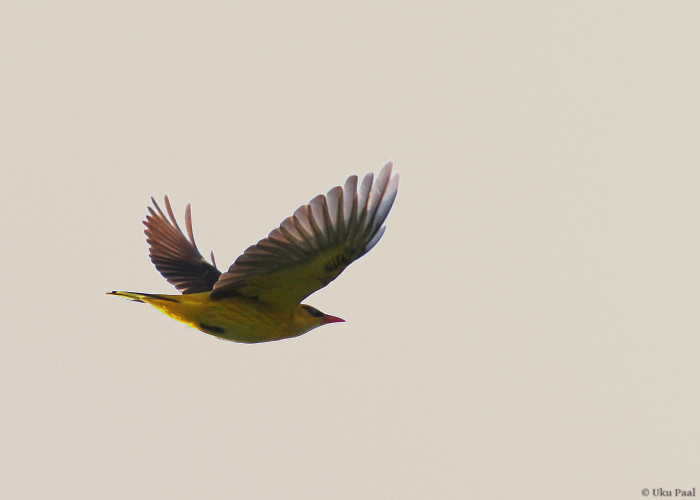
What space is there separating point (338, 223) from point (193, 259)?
3.57 m

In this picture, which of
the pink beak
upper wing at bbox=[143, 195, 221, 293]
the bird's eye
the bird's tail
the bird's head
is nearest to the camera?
the bird's tail

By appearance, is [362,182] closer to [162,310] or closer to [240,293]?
[240,293]

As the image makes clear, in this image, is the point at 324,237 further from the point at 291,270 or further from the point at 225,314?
the point at 225,314

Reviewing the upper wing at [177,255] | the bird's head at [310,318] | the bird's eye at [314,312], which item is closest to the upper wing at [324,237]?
the bird's head at [310,318]

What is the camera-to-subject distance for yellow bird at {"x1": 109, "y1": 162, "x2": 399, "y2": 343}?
6602mm

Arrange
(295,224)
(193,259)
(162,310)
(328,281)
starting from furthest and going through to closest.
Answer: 1. (193,259)
2. (162,310)
3. (328,281)
4. (295,224)

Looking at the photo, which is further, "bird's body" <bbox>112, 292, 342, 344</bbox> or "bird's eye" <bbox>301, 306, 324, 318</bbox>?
"bird's eye" <bbox>301, 306, 324, 318</bbox>

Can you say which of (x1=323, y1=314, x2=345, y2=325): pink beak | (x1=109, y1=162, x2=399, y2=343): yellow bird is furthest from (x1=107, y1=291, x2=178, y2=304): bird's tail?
(x1=323, y1=314, x2=345, y2=325): pink beak

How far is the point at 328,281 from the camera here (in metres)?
7.30

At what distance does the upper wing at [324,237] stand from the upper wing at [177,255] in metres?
2.21

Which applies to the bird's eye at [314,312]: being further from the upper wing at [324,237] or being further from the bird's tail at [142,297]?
the bird's tail at [142,297]

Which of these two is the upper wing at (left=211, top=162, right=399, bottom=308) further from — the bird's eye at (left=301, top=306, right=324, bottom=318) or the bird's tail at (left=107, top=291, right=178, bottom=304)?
the bird's eye at (left=301, top=306, right=324, bottom=318)

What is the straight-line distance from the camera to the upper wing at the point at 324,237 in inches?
259

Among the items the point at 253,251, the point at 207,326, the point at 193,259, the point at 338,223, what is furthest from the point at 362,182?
the point at 193,259
